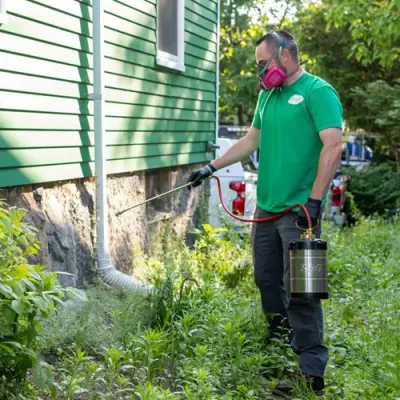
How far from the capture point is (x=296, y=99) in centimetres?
488

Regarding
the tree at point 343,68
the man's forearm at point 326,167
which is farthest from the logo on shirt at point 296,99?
the tree at point 343,68

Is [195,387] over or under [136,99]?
under

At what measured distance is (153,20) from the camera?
8.68m

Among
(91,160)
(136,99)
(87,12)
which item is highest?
(87,12)

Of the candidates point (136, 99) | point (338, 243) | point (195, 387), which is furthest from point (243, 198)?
point (195, 387)

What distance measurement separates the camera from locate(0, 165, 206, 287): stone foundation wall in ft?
20.0

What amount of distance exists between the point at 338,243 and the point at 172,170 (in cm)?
255

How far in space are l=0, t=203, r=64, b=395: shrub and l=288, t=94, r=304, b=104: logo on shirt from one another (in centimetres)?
194

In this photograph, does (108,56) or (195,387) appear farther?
(108,56)

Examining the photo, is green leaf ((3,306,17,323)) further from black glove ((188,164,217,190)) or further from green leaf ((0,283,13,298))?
black glove ((188,164,217,190))

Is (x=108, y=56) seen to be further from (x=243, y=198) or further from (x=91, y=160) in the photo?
(x=243, y=198)

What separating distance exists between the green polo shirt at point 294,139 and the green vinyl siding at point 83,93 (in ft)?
6.07

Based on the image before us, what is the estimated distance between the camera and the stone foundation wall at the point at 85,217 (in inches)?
240

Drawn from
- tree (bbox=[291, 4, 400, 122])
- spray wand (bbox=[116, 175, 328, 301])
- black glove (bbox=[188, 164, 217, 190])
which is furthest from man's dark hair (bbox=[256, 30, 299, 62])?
tree (bbox=[291, 4, 400, 122])
